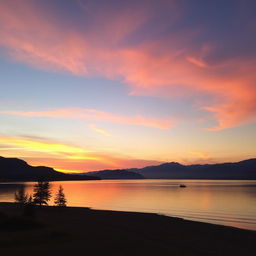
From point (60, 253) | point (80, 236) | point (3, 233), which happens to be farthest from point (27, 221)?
point (60, 253)

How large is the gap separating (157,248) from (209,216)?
40.0 metres

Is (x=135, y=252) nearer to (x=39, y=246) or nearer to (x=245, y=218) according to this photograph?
(x=39, y=246)

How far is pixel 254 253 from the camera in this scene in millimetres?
24328

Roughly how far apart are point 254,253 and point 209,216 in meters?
34.8

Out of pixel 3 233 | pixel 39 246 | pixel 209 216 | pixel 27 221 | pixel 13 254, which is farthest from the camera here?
pixel 209 216

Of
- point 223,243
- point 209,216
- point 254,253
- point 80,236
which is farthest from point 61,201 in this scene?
point 254,253

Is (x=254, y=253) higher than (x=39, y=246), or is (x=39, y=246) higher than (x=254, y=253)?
(x=39, y=246)

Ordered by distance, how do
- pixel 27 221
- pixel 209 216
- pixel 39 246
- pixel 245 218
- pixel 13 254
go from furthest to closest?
pixel 209 216 < pixel 245 218 < pixel 27 221 < pixel 39 246 < pixel 13 254

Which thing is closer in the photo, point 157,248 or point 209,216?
point 157,248

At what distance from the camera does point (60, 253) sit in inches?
722

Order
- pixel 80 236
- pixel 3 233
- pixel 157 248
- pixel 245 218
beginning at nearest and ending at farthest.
A: pixel 157 248, pixel 3 233, pixel 80 236, pixel 245 218

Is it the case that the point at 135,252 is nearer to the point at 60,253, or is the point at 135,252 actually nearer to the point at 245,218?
the point at 60,253

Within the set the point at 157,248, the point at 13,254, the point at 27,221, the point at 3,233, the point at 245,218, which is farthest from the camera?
the point at 245,218

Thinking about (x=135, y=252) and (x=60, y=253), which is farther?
(x=135, y=252)
